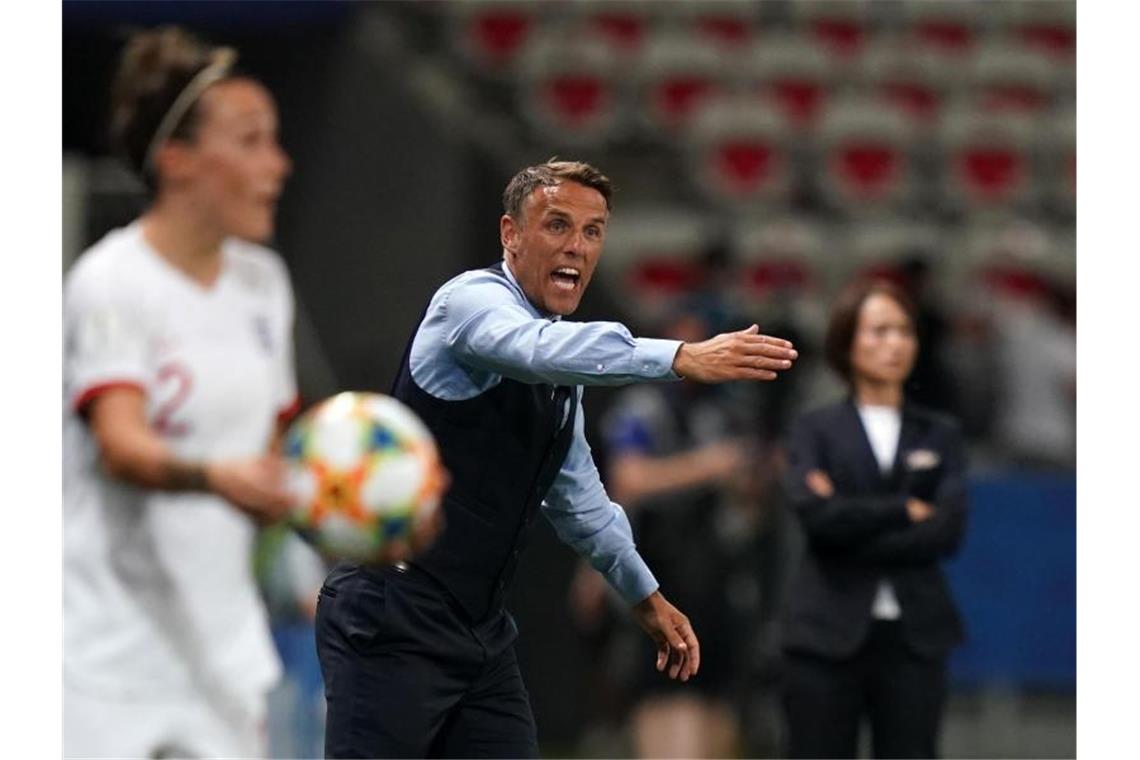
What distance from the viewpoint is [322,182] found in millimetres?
11203

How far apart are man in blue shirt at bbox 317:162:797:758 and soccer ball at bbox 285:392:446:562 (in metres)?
0.22

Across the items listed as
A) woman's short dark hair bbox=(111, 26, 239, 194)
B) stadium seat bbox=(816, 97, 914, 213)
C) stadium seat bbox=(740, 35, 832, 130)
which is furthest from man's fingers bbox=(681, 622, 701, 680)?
stadium seat bbox=(740, 35, 832, 130)

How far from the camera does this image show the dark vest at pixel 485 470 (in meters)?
4.49

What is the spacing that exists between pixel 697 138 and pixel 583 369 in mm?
9659

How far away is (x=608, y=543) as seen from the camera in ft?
15.8

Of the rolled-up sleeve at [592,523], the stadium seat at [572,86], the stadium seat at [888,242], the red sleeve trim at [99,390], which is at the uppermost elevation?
the stadium seat at [572,86]

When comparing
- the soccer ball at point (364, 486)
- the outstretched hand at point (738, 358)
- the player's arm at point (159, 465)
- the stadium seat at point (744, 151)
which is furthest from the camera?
the stadium seat at point (744, 151)

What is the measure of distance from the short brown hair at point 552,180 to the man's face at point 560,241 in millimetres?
14

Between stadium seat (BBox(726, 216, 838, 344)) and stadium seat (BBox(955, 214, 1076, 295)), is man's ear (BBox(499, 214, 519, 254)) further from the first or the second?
stadium seat (BBox(955, 214, 1076, 295))

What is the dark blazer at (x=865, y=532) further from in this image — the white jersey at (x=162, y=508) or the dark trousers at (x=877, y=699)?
the white jersey at (x=162, y=508)

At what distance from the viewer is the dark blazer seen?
20.7 feet

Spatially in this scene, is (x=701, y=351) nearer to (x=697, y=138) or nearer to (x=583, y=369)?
(x=583, y=369)

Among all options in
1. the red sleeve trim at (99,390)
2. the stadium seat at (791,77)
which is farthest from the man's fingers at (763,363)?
the stadium seat at (791,77)

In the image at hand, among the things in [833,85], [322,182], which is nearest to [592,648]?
[322,182]
